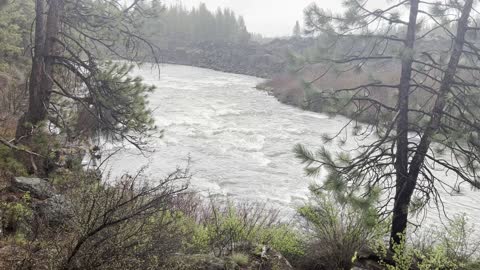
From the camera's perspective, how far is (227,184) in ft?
36.6

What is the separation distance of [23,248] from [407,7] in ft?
19.5

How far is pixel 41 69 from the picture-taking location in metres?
7.25

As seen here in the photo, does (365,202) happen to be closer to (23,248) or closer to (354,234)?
(354,234)

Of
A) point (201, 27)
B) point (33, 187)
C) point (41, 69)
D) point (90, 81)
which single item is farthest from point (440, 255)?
point (201, 27)

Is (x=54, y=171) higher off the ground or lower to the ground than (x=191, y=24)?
lower

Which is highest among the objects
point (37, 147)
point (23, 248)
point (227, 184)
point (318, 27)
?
point (318, 27)

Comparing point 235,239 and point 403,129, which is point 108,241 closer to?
point 235,239

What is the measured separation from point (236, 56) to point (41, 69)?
181 feet

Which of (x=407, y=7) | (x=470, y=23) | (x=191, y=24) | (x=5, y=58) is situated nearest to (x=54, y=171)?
(x=407, y=7)

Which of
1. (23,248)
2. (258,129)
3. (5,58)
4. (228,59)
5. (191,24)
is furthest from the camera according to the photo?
(191,24)

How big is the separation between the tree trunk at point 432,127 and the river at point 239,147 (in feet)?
1.91

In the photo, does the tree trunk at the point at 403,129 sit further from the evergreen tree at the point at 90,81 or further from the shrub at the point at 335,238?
the evergreen tree at the point at 90,81

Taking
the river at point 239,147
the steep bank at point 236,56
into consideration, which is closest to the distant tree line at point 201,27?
the steep bank at point 236,56

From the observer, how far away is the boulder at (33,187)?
19.9 ft
